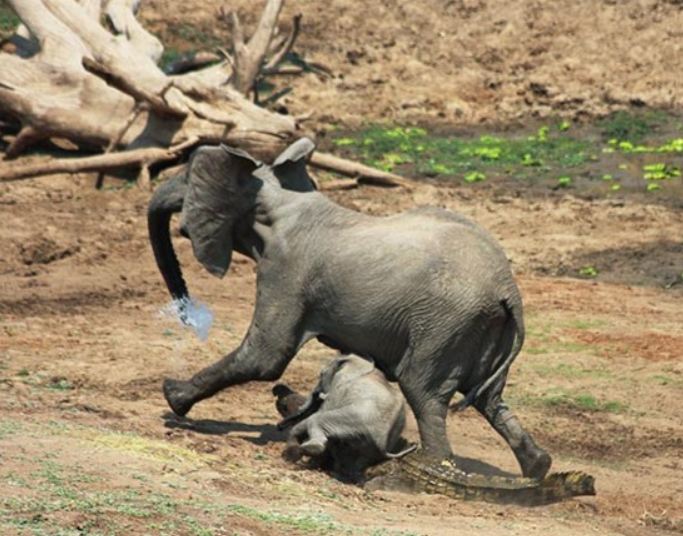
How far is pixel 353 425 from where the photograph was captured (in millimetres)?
10352

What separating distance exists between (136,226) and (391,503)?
9.11 m

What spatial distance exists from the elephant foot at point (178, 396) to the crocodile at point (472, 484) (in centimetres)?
152

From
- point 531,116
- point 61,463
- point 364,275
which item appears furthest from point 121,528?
point 531,116

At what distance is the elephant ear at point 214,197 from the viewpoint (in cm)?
1118

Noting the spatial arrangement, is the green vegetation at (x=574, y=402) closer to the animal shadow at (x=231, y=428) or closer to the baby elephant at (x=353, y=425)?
the animal shadow at (x=231, y=428)

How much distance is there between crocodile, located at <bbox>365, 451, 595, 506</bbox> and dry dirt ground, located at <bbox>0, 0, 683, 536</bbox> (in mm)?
168

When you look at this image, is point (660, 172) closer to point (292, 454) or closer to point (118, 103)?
point (118, 103)

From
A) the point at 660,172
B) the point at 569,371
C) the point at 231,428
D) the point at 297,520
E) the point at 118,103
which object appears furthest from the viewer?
the point at 660,172

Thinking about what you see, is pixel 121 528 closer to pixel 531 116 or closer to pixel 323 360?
pixel 323 360

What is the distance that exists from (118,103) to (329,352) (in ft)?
23.8

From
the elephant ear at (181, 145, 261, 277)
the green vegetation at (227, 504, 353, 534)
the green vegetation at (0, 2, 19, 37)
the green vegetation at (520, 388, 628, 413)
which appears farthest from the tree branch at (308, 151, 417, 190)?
the green vegetation at (227, 504, 353, 534)

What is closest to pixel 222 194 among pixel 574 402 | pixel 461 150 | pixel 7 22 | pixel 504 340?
pixel 504 340

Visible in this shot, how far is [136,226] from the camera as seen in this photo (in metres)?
18.5

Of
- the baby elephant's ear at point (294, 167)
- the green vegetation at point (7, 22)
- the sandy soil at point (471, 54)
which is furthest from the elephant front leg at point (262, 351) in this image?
the green vegetation at point (7, 22)
